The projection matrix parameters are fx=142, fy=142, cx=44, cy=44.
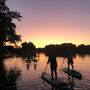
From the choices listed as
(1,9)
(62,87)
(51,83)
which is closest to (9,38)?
(1,9)

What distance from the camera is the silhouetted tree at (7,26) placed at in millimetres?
24806

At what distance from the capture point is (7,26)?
25922 mm

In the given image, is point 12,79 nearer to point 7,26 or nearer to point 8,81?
point 8,81

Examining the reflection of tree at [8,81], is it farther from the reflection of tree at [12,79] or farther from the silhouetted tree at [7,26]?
the silhouetted tree at [7,26]

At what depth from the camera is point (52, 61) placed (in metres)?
16.7

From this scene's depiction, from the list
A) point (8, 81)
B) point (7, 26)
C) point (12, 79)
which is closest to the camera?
point (8, 81)

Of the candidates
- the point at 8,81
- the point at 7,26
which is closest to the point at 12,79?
the point at 8,81

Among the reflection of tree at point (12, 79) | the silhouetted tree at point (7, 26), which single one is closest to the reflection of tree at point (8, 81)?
the reflection of tree at point (12, 79)

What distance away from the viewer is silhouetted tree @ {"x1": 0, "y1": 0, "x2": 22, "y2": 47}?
24806 millimetres

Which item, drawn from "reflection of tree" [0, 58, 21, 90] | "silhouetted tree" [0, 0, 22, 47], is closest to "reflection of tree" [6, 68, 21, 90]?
"reflection of tree" [0, 58, 21, 90]

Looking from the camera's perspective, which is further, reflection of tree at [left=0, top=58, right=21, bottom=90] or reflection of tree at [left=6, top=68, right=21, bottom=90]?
reflection of tree at [left=6, top=68, right=21, bottom=90]

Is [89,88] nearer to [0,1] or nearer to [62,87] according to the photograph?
[62,87]

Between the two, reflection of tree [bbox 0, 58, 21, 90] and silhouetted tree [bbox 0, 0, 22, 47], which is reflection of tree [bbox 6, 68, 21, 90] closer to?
reflection of tree [bbox 0, 58, 21, 90]

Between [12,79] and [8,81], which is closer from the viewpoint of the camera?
[8,81]
